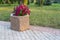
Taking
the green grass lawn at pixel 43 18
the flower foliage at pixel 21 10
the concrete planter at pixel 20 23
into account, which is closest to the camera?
the concrete planter at pixel 20 23

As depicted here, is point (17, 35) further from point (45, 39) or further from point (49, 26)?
point (49, 26)

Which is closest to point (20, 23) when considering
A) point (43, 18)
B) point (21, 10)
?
point (21, 10)

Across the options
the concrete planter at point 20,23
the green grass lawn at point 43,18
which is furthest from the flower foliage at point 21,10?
the green grass lawn at point 43,18

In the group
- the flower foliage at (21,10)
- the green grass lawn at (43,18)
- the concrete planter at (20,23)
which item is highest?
the flower foliage at (21,10)

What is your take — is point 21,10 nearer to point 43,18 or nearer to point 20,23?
point 20,23

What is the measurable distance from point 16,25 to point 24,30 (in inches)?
15.0

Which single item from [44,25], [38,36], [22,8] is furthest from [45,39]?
[44,25]

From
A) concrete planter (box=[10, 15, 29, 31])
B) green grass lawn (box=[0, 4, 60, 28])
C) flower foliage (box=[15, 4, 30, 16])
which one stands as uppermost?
flower foliage (box=[15, 4, 30, 16])

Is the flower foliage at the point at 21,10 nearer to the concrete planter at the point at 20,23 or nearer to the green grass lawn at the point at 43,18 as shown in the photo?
the concrete planter at the point at 20,23

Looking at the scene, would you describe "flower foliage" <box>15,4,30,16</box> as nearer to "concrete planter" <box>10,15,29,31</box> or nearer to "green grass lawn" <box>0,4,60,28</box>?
"concrete planter" <box>10,15,29,31</box>

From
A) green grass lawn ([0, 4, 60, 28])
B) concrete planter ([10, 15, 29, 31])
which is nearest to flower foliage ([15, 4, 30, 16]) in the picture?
concrete planter ([10, 15, 29, 31])

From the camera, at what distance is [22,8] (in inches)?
324

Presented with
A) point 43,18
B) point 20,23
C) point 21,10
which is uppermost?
point 21,10

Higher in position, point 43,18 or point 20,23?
point 20,23
